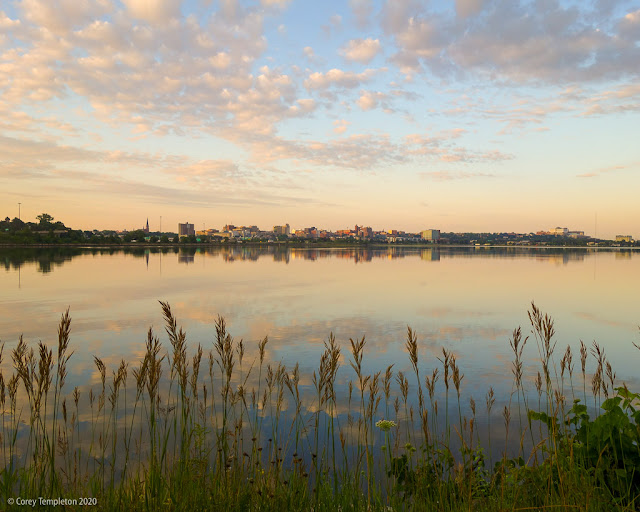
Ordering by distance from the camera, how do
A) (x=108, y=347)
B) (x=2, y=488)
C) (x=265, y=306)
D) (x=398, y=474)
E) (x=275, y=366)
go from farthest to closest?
(x=265, y=306)
(x=108, y=347)
(x=275, y=366)
(x=398, y=474)
(x=2, y=488)

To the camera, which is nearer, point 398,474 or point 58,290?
point 398,474

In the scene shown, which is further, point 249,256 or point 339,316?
point 249,256

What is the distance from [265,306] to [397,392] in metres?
17.6

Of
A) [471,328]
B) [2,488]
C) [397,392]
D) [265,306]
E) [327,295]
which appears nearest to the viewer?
[2,488]

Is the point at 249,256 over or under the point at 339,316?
over

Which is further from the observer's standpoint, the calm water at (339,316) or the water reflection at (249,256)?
the water reflection at (249,256)

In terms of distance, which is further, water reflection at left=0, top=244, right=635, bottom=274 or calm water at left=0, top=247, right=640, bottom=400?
water reflection at left=0, top=244, right=635, bottom=274

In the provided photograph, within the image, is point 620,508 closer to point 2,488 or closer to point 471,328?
point 2,488

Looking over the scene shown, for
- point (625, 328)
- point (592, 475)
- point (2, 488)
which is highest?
point (2, 488)

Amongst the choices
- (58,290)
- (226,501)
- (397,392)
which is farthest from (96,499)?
(58,290)

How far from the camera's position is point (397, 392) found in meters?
12.2

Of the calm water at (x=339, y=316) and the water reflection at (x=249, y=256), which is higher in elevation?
the water reflection at (x=249, y=256)

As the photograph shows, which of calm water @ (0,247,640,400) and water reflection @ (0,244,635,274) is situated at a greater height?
water reflection @ (0,244,635,274)

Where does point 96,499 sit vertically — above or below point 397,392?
above
